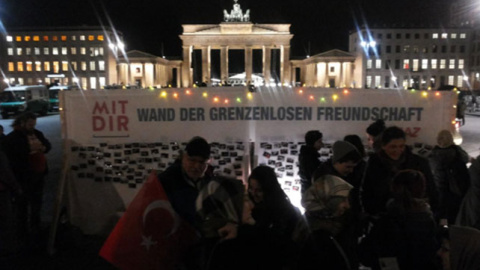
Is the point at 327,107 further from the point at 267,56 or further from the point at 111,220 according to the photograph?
the point at 267,56

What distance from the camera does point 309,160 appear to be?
5.49 m

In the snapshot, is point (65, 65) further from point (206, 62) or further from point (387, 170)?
point (387, 170)

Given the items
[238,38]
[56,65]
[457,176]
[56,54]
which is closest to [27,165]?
[457,176]

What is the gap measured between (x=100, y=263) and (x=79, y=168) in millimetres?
1527

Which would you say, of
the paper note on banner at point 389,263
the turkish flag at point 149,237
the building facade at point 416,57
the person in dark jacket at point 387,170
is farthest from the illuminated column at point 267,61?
the paper note on banner at point 389,263

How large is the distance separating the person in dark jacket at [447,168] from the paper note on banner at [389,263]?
3009mm

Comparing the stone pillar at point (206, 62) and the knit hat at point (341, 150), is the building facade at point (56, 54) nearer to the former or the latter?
the stone pillar at point (206, 62)

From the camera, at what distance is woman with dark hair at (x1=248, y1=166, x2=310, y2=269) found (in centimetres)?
252

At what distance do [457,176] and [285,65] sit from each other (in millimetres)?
100203

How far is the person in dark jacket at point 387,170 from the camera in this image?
426cm

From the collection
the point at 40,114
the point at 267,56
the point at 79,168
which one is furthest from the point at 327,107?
the point at 267,56

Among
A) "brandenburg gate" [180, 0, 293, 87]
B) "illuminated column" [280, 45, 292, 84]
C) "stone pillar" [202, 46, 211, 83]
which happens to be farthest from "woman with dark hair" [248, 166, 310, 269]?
"stone pillar" [202, 46, 211, 83]

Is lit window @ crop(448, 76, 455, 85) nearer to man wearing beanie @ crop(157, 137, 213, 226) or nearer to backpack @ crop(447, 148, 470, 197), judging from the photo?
backpack @ crop(447, 148, 470, 197)

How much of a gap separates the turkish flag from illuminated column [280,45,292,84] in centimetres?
10008
